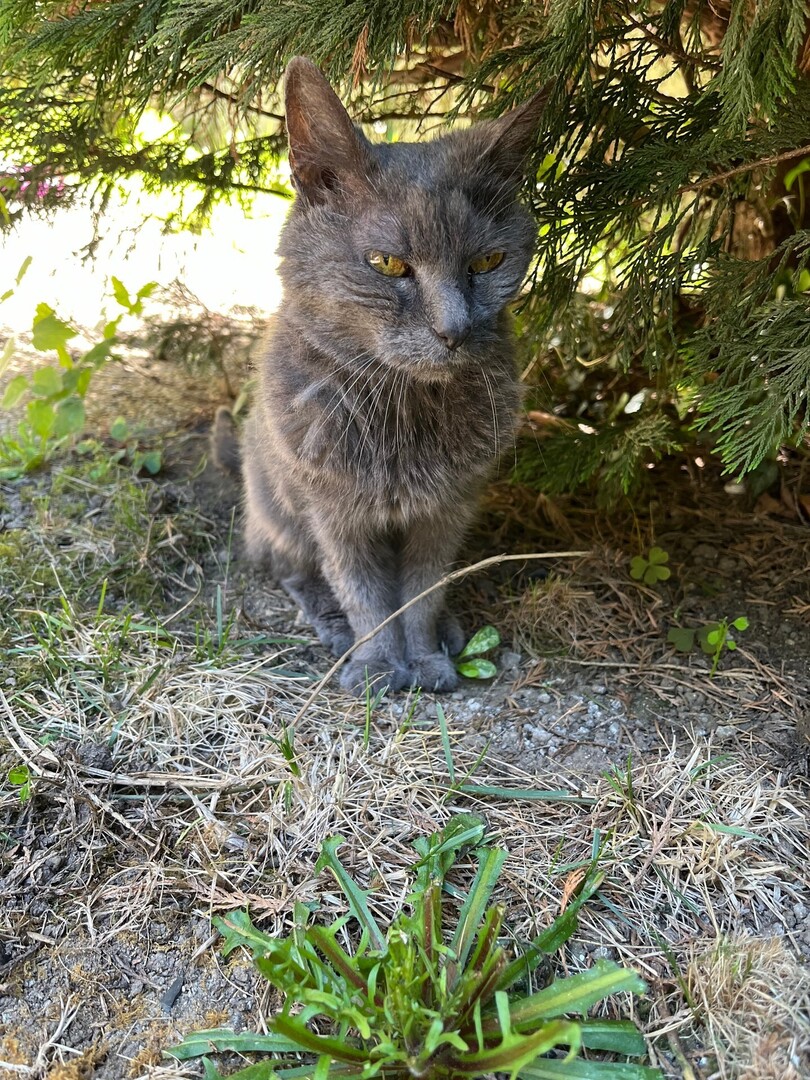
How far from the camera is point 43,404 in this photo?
2461mm

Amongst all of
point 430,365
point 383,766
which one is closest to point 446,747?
point 383,766

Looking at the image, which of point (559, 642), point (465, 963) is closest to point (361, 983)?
point (465, 963)

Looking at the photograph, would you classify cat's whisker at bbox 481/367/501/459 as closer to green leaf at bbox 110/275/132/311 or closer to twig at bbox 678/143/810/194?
twig at bbox 678/143/810/194

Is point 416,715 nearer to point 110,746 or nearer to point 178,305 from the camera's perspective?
point 110,746

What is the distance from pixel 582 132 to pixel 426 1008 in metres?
1.74

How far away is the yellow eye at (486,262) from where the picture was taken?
165cm

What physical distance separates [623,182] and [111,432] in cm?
182

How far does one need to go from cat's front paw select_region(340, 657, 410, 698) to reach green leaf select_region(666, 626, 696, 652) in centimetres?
67

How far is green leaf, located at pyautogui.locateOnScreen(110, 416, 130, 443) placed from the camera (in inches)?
110

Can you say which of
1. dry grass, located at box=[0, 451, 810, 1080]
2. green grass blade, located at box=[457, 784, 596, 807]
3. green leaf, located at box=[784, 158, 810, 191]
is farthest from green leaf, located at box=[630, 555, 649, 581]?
green leaf, located at box=[784, 158, 810, 191]

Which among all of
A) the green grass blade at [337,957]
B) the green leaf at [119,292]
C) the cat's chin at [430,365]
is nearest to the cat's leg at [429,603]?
the cat's chin at [430,365]

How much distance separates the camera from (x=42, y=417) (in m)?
2.44

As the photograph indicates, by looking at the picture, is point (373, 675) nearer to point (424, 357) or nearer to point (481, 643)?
point (481, 643)

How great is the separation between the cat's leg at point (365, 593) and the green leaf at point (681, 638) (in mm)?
672
